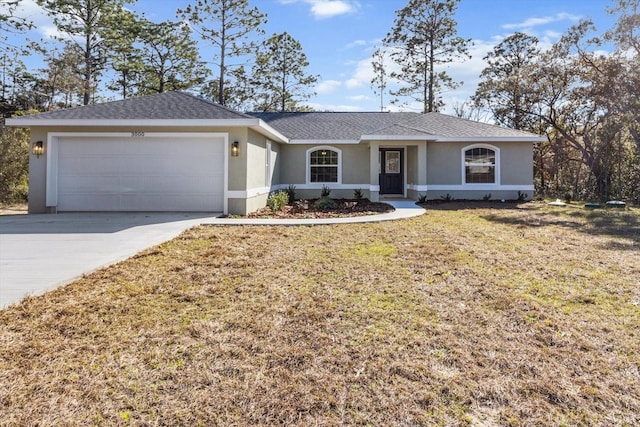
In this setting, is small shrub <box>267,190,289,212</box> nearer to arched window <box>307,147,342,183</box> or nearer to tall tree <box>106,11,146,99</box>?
arched window <box>307,147,342,183</box>

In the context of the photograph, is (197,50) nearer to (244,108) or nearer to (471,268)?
(244,108)

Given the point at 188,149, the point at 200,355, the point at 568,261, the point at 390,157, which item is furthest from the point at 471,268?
the point at 390,157

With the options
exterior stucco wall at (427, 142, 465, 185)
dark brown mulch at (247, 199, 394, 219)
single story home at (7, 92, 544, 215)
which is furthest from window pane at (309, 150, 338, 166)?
exterior stucco wall at (427, 142, 465, 185)

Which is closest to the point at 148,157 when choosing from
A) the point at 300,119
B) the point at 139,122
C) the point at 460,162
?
the point at 139,122

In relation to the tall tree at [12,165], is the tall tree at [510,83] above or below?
above

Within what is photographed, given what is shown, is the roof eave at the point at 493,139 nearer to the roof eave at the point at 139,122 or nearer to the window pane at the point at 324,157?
the window pane at the point at 324,157

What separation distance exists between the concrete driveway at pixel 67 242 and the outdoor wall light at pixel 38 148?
200 cm

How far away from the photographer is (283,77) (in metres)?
28.3

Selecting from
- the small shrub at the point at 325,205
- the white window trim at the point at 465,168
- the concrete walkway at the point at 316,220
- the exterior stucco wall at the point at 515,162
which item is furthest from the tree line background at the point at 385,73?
the small shrub at the point at 325,205

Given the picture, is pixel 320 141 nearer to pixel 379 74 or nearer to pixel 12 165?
pixel 12 165

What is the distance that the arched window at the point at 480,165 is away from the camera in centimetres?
1537

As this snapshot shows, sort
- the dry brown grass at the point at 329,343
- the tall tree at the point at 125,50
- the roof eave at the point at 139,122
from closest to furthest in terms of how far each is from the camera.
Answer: the dry brown grass at the point at 329,343
the roof eave at the point at 139,122
the tall tree at the point at 125,50

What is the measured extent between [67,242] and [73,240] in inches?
7.3

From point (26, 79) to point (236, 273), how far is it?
28.0m
